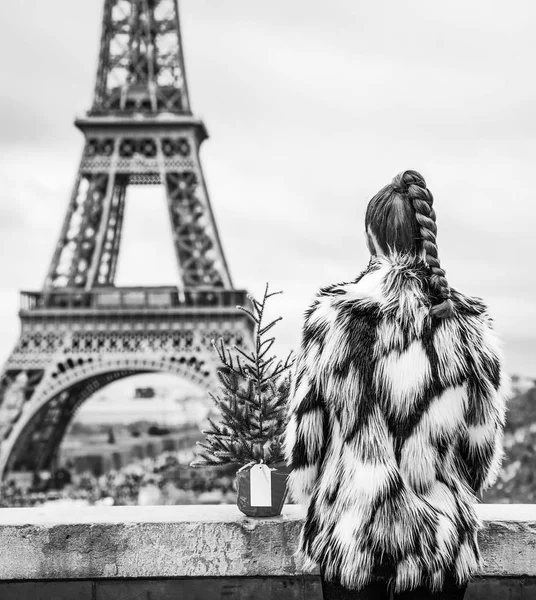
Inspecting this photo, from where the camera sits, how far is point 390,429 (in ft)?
9.03

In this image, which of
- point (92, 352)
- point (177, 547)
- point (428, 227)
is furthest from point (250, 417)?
point (92, 352)

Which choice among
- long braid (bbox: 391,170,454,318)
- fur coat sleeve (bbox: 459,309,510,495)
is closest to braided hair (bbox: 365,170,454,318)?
long braid (bbox: 391,170,454,318)

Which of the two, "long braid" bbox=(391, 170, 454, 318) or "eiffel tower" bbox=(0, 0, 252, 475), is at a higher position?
"eiffel tower" bbox=(0, 0, 252, 475)

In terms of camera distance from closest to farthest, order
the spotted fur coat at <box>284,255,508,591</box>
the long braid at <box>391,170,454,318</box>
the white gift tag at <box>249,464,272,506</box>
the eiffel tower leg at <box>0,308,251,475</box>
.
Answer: the spotted fur coat at <box>284,255,508,591</box>, the long braid at <box>391,170,454,318</box>, the white gift tag at <box>249,464,272,506</box>, the eiffel tower leg at <box>0,308,251,475</box>

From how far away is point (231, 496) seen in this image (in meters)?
33.5

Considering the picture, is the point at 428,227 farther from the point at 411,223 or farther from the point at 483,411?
the point at 483,411

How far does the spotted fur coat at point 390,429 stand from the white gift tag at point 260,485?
3.70ft

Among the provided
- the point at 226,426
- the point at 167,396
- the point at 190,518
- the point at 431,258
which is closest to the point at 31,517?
the point at 190,518

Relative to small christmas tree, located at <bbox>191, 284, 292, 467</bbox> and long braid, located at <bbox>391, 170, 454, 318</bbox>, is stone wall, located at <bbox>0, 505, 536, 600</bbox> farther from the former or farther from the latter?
long braid, located at <bbox>391, 170, 454, 318</bbox>

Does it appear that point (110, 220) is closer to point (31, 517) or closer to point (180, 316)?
point (180, 316)

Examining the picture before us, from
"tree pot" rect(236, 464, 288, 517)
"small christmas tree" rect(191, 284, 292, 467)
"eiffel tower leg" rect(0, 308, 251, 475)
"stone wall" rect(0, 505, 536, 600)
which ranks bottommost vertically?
"stone wall" rect(0, 505, 536, 600)

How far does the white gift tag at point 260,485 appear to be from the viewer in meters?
4.02

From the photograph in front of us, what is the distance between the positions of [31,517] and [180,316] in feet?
83.8

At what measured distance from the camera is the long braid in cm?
279
